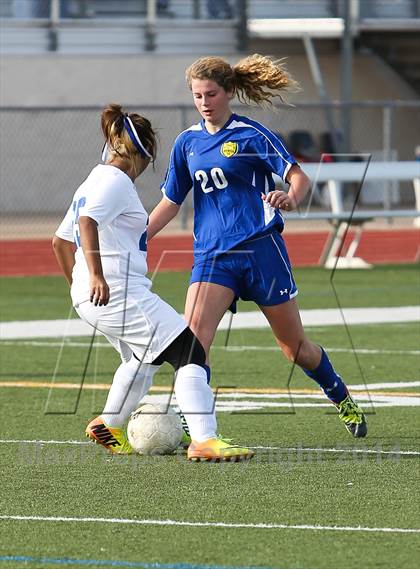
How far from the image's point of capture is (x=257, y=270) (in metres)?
7.82

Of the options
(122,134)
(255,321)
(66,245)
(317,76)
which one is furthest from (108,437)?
(317,76)

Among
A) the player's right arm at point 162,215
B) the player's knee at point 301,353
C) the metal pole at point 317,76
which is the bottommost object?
the metal pole at point 317,76

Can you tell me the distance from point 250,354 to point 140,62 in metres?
20.5

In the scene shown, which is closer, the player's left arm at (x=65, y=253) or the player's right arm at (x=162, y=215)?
the player's left arm at (x=65, y=253)

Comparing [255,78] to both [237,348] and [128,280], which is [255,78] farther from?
[237,348]

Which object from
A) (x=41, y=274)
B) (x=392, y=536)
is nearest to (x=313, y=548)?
(x=392, y=536)

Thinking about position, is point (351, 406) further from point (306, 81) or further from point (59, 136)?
point (306, 81)

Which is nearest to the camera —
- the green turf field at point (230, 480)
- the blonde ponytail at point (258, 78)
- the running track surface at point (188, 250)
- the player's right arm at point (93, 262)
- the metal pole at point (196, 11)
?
the green turf field at point (230, 480)

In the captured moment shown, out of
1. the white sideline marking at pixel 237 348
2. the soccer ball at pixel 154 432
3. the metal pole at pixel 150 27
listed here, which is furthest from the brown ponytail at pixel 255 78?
the metal pole at pixel 150 27

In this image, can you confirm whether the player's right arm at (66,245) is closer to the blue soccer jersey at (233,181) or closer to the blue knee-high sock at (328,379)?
the blue soccer jersey at (233,181)

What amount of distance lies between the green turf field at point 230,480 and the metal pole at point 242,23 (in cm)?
2121

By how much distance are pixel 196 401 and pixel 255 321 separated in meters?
7.39

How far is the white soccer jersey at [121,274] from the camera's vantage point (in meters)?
7.26

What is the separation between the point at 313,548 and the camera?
5.65 m
